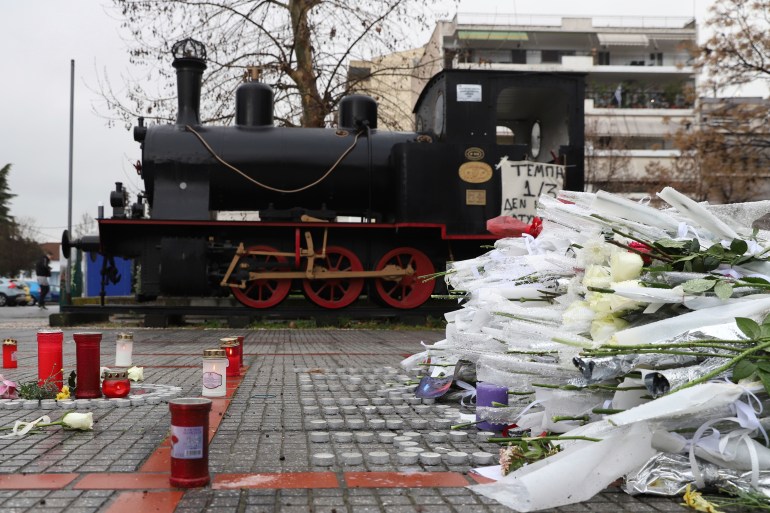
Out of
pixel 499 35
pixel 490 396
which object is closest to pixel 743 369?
pixel 490 396

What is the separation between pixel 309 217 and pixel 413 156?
189cm

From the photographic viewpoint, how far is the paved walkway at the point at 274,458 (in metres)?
2.61

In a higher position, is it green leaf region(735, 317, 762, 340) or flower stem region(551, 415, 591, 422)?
green leaf region(735, 317, 762, 340)

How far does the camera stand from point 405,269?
12141mm

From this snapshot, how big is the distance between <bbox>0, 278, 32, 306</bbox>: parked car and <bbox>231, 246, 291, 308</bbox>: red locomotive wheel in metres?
25.0

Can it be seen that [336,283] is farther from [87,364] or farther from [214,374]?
[87,364]

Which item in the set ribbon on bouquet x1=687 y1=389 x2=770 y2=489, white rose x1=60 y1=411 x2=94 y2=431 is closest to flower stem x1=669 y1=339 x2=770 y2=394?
ribbon on bouquet x1=687 y1=389 x2=770 y2=489

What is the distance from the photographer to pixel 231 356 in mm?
5836

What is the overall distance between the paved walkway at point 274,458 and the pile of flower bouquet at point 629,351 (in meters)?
0.17

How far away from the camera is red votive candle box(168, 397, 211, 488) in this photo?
2764 millimetres

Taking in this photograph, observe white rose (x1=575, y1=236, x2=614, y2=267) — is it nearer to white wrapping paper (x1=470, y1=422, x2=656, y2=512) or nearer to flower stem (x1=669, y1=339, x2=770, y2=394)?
flower stem (x1=669, y1=339, x2=770, y2=394)

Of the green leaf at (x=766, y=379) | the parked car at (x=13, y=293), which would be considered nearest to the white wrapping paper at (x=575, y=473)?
the green leaf at (x=766, y=379)

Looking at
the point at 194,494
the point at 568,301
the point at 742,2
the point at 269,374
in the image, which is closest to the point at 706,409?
the point at 568,301

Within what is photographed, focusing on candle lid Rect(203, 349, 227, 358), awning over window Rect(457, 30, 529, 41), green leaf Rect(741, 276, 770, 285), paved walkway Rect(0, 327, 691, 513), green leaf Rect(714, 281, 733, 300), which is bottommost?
paved walkway Rect(0, 327, 691, 513)
